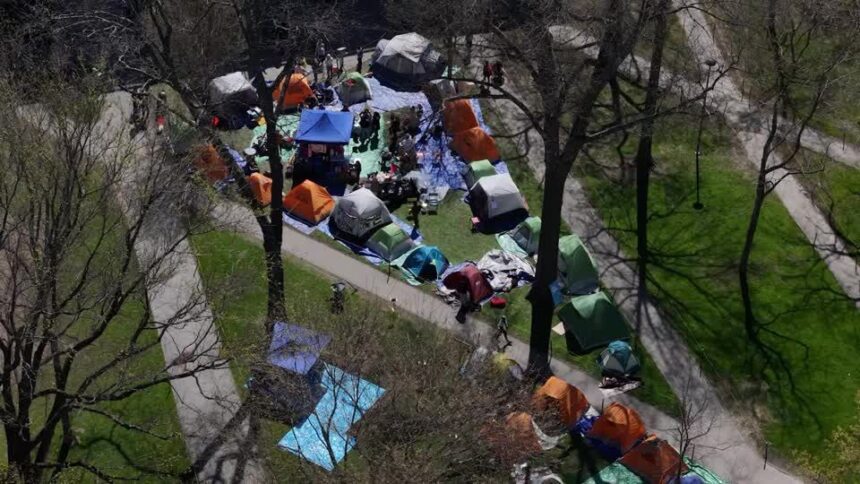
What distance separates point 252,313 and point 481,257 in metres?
8.32

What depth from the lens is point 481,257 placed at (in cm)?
3078

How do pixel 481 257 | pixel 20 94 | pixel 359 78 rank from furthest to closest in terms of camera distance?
pixel 359 78 → pixel 481 257 → pixel 20 94

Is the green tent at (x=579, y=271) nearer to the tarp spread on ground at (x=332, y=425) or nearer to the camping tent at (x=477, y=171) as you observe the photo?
the camping tent at (x=477, y=171)

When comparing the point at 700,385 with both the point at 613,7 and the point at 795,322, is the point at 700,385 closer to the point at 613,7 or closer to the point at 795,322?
the point at 795,322


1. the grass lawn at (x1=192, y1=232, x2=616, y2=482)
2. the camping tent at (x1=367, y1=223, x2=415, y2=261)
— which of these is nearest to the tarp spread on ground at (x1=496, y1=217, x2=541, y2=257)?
the camping tent at (x1=367, y1=223, x2=415, y2=261)

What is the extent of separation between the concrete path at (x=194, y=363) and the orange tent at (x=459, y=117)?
11992mm

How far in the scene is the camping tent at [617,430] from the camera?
23.9 metres

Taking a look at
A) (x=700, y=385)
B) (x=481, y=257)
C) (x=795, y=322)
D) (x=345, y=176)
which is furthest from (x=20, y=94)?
(x=795, y=322)

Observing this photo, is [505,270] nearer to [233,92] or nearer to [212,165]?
[212,165]

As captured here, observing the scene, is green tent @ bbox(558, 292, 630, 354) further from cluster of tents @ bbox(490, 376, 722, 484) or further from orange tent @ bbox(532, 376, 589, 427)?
orange tent @ bbox(532, 376, 589, 427)

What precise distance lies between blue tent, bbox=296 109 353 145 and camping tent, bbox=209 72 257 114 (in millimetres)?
3600

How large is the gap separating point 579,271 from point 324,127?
39.6ft

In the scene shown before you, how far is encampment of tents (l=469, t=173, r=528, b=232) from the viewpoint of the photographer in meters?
32.0

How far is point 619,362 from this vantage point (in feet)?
86.9
